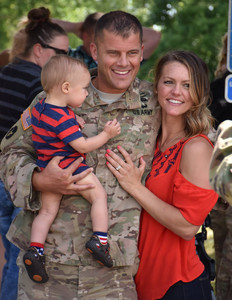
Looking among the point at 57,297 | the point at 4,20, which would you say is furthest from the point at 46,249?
the point at 4,20

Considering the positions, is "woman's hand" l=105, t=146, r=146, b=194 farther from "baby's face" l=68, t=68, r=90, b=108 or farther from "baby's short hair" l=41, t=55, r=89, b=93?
"baby's short hair" l=41, t=55, r=89, b=93

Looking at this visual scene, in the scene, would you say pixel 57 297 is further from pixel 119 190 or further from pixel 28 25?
pixel 28 25

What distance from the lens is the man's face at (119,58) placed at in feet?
9.98

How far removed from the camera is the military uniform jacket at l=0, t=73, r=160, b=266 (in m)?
2.91

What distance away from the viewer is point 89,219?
293 centimetres

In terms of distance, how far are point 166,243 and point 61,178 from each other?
70 cm

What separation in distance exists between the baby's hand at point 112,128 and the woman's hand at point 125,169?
136 mm

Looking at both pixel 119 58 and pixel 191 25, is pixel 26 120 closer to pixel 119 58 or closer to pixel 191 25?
pixel 119 58

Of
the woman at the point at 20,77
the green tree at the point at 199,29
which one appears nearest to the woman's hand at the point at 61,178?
the woman at the point at 20,77

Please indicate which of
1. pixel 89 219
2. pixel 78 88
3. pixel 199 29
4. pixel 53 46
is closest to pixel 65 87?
pixel 78 88

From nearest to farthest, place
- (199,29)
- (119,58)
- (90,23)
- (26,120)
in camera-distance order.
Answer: (119,58)
(26,120)
(90,23)
(199,29)

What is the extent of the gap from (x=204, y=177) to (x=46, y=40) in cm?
227

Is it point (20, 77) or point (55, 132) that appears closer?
point (55, 132)

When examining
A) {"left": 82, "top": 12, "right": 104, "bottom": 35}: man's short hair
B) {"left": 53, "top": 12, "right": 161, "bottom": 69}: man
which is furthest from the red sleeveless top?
{"left": 82, "top": 12, "right": 104, "bottom": 35}: man's short hair
